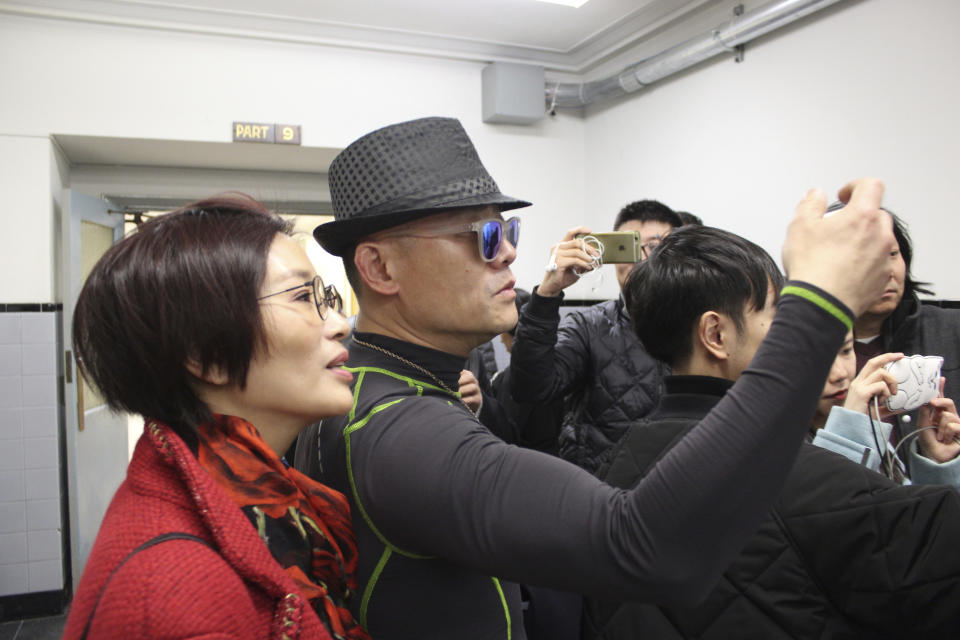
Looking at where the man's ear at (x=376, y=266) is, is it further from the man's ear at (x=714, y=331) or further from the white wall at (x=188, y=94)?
the white wall at (x=188, y=94)

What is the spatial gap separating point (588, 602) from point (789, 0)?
3.19 m

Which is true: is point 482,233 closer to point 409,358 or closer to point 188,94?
point 409,358

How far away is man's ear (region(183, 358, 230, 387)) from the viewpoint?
2.81 feet

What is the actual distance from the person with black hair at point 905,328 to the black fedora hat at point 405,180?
1.65 metres

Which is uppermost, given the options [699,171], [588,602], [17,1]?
[17,1]

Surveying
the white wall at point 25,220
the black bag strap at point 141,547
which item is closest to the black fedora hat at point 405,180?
the black bag strap at point 141,547

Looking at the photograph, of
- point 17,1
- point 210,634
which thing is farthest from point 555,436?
point 17,1

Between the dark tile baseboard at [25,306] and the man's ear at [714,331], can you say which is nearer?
the man's ear at [714,331]

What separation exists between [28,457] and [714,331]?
4.12m

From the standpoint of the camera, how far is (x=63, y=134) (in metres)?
3.99

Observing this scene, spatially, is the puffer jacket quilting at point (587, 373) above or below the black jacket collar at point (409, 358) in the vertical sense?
below

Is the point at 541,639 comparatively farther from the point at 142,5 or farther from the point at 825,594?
the point at 142,5

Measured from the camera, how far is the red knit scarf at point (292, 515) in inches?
32.9

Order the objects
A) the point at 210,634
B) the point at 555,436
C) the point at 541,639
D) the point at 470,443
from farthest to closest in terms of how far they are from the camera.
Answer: the point at 555,436, the point at 541,639, the point at 470,443, the point at 210,634
